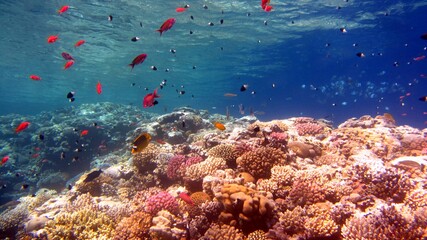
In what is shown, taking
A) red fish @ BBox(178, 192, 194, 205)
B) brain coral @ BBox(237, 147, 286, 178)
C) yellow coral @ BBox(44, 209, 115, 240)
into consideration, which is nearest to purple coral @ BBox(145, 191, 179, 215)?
red fish @ BBox(178, 192, 194, 205)

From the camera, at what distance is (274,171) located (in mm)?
6211

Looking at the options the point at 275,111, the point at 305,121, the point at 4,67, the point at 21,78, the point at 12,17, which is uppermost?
the point at 12,17

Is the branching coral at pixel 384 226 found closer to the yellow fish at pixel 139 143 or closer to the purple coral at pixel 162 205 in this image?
the purple coral at pixel 162 205

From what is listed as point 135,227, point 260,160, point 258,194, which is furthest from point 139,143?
point 260,160

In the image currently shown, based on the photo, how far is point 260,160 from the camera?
671 cm

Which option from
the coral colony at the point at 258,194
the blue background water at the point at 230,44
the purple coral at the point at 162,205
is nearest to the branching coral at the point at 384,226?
the coral colony at the point at 258,194

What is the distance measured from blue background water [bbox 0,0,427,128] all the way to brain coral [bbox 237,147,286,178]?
257 inches

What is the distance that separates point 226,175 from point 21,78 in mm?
60379

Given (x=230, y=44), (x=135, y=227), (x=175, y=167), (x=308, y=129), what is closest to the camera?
(x=135, y=227)

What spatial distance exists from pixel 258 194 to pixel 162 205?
240 cm

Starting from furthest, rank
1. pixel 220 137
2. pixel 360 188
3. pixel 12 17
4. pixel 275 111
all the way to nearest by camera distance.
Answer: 1. pixel 275 111
2. pixel 12 17
3. pixel 220 137
4. pixel 360 188

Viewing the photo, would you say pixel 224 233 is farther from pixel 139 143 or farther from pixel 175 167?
pixel 175 167

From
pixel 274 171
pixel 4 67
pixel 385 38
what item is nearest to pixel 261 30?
pixel 385 38

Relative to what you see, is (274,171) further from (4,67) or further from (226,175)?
(4,67)
